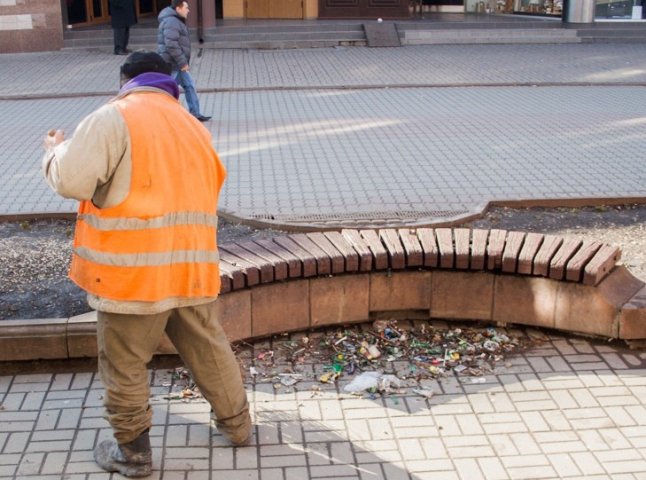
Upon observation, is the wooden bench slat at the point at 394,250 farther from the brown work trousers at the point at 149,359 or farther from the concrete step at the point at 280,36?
the concrete step at the point at 280,36

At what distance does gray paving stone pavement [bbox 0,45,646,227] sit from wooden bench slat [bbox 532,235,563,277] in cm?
172

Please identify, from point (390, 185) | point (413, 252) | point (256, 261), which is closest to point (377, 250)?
point (413, 252)

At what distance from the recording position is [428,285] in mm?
5246

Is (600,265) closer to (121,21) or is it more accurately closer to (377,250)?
(377,250)

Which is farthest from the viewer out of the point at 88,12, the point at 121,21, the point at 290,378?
the point at 88,12

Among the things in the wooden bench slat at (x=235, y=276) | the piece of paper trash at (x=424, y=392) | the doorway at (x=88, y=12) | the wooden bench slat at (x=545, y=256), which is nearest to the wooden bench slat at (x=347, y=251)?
the wooden bench slat at (x=235, y=276)

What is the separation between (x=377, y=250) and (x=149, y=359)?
185 centimetres

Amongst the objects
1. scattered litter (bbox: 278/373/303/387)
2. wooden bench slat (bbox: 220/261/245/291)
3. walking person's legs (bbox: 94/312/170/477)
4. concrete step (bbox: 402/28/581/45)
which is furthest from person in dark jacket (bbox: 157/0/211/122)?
concrete step (bbox: 402/28/581/45)

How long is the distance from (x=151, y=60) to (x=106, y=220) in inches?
28.3

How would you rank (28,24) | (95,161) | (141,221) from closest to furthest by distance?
(95,161), (141,221), (28,24)

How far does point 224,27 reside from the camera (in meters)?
20.5

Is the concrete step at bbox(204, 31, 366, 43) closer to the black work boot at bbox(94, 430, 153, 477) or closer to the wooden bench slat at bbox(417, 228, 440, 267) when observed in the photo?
the wooden bench slat at bbox(417, 228, 440, 267)

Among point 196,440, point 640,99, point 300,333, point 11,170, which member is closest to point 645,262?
point 300,333

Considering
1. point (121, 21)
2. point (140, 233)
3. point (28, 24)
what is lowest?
point (28, 24)
